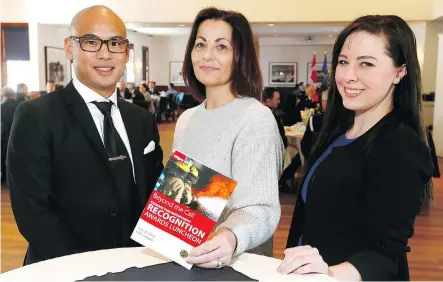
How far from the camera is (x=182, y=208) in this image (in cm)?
129

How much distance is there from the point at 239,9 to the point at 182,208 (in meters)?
10.5

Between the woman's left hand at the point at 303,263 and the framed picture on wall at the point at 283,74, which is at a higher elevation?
the framed picture on wall at the point at 283,74

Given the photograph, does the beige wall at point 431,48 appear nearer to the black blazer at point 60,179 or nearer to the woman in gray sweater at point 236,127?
the woman in gray sweater at point 236,127

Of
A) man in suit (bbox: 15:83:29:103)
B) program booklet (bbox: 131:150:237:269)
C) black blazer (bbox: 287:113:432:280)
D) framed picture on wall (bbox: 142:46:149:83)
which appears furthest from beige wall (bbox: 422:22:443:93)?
framed picture on wall (bbox: 142:46:149:83)

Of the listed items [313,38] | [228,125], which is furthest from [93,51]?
[313,38]

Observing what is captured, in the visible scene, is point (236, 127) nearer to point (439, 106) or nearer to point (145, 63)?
point (439, 106)

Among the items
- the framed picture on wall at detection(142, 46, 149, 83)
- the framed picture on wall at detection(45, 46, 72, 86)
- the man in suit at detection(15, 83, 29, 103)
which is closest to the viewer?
the man in suit at detection(15, 83, 29, 103)

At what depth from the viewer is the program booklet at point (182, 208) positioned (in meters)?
1.28

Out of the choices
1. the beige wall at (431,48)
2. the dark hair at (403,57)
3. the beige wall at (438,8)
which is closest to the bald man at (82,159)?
the dark hair at (403,57)

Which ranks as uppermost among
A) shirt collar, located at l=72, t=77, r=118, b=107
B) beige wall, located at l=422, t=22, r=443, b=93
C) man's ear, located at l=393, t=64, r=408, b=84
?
beige wall, located at l=422, t=22, r=443, b=93

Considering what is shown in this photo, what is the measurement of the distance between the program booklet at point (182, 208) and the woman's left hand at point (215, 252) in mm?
21

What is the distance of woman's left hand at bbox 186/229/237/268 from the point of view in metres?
1.30

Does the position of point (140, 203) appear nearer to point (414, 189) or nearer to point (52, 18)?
point (414, 189)

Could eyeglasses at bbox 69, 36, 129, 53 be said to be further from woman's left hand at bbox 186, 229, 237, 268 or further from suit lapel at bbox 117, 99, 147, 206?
woman's left hand at bbox 186, 229, 237, 268
